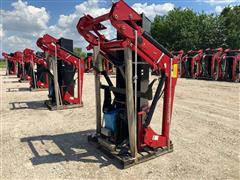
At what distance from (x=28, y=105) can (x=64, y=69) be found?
1.83 metres

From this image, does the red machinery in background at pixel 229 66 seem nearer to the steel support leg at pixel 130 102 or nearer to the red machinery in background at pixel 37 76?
the red machinery in background at pixel 37 76

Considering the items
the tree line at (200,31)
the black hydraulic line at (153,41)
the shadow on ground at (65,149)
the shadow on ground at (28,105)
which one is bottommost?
the shadow on ground at (65,149)

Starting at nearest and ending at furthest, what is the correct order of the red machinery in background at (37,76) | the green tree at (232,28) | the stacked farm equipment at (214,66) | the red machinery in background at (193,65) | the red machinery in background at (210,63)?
the red machinery in background at (37,76), the stacked farm equipment at (214,66), the red machinery in background at (210,63), the red machinery in background at (193,65), the green tree at (232,28)

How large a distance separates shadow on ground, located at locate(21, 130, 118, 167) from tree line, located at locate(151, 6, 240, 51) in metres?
23.1

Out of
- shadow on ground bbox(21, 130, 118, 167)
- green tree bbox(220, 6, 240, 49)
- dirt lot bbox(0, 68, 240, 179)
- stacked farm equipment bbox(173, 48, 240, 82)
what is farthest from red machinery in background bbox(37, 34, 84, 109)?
green tree bbox(220, 6, 240, 49)

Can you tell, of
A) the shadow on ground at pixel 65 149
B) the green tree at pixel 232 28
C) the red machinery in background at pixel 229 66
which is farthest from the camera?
the green tree at pixel 232 28

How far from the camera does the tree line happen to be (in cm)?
2523

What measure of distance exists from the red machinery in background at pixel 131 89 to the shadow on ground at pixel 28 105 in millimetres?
4007

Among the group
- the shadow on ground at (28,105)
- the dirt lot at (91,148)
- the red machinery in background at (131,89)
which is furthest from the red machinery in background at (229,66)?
the red machinery in background at (131,89)

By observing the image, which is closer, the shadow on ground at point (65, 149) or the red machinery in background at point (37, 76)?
→ the shadow on ground at point (65, 149)

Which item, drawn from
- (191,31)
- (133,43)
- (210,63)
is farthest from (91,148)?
(191,31)

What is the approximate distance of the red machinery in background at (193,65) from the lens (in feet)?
53.8

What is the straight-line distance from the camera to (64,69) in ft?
23.2

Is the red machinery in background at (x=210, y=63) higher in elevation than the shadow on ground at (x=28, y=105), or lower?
higher
